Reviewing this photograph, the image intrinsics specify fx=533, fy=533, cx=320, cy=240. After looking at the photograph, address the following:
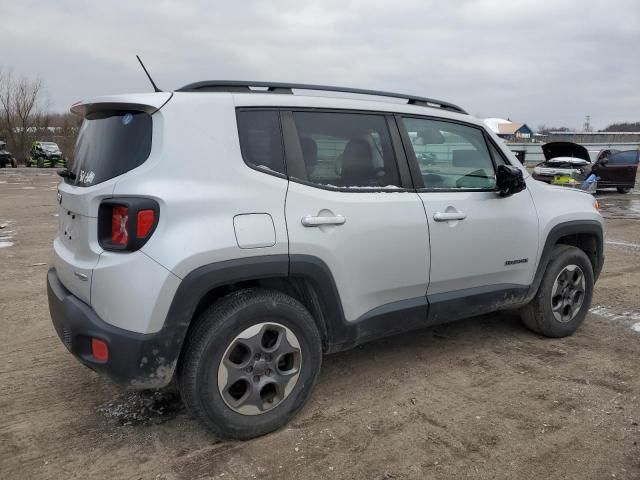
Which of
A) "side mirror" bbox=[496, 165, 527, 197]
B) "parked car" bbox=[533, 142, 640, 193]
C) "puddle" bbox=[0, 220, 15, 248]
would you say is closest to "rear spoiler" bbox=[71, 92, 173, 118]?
"side mirror" bbox=[496, 165, 527, 197]

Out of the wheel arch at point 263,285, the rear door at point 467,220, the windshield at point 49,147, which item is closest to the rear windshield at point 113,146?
the wheel arch at point 263,285

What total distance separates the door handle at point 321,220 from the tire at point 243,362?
0.41 metres

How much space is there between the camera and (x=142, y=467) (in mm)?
2598

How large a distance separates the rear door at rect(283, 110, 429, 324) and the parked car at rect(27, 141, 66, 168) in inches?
1330

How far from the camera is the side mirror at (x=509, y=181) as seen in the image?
3633mm

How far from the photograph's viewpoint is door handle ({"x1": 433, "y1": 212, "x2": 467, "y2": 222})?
3352 millimetres

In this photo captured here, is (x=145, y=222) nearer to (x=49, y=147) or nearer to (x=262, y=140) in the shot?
(x=262, y=140)

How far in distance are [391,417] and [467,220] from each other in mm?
1352

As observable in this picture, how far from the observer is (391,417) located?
308cm

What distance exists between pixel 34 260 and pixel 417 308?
558cm

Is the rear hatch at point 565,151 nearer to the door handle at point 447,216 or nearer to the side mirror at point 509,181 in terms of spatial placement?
the side mirror at point 509,181

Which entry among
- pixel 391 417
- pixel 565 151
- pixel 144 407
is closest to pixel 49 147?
pixel 565 151

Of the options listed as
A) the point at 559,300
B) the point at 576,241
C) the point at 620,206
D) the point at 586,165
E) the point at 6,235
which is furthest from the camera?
the point at 586,165

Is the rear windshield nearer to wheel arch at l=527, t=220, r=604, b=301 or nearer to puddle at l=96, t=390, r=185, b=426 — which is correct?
puddle at l=96, t=390, r=185, b=426
